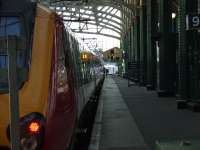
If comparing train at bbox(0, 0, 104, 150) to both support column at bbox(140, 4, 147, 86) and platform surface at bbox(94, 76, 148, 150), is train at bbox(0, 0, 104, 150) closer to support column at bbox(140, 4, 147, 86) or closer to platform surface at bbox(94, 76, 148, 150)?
platform surface at bbox(94, 76, 148, 150)

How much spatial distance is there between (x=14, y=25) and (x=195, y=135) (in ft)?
26.1

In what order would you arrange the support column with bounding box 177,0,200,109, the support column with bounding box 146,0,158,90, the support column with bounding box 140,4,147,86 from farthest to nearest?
the support column with bounding box 140,4,147,86 → the support column with bounding box 146,0,158,90 → the support column with bounding box 177,0,200,109

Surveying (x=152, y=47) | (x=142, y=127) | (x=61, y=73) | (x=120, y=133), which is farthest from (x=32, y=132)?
(x=152, y=47)

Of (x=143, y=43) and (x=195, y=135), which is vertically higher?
(x=143, y=43)

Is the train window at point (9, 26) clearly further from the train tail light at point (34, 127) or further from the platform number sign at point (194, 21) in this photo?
the platform number sign at point (194, 21)

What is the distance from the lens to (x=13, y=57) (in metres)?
4.99

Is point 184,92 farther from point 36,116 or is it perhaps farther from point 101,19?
point 101,19

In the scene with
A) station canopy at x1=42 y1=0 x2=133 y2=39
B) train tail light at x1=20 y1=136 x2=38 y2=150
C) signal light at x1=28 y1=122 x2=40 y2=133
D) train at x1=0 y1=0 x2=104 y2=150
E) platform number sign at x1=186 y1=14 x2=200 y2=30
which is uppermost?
station canopy at x1=42 y1=0 x2=133 y2=39

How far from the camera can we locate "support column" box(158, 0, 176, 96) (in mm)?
28812

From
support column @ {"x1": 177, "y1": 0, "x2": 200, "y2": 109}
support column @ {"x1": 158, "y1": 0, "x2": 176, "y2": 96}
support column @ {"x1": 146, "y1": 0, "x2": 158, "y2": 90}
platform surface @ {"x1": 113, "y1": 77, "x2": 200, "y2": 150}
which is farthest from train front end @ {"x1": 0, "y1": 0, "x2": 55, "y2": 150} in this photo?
support column @ {"x1": 146, "y1": 0, "x2": 158, "y2": 90}

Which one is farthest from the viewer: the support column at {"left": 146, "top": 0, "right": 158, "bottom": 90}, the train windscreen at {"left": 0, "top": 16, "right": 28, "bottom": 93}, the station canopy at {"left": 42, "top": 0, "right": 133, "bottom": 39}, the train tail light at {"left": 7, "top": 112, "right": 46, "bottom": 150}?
the station canopy at {"left": 42, "top": 0, "right": 133, "bottom": 39}

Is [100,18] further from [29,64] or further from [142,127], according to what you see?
[29,64]

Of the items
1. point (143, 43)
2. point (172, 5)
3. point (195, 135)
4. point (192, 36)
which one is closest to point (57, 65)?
point (195, 135)

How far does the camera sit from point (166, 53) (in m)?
29.2
